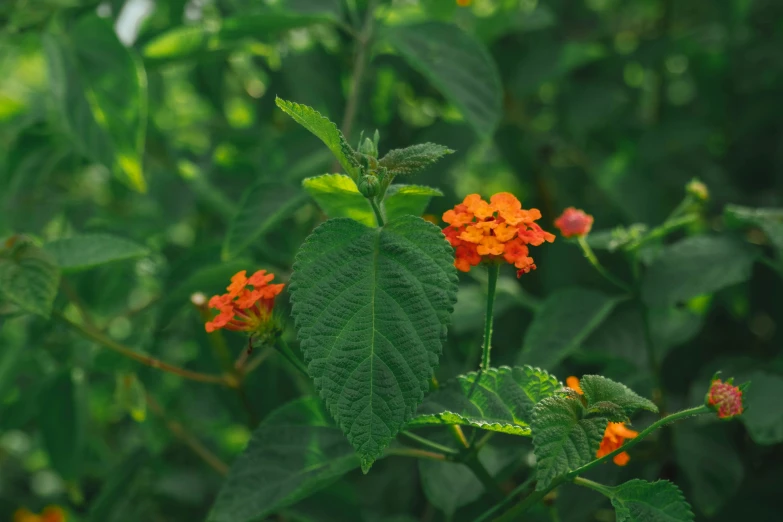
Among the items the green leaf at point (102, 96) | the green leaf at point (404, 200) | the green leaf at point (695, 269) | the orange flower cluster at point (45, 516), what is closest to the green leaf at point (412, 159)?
the green leaf at point (404, 200)

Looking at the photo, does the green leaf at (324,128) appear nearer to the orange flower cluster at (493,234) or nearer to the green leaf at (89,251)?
the orange flower cluster at (493,234)

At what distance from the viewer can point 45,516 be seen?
1527 millimetres

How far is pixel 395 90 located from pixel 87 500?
1065mm

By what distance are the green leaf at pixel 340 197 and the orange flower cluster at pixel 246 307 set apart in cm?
11

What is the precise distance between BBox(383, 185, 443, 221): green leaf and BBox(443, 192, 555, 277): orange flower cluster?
50mm

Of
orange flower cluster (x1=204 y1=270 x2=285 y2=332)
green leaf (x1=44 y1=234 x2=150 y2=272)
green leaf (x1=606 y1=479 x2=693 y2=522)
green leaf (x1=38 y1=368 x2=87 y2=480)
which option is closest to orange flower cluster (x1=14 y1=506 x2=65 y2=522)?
green leaf (x1=38 y1=368 x2=87 y2=480)

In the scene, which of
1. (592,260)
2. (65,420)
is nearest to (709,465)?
(592,260)

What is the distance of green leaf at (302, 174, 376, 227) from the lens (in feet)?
2.77

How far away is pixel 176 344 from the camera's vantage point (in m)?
1.73

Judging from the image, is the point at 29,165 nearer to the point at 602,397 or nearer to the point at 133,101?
the point at 133,101

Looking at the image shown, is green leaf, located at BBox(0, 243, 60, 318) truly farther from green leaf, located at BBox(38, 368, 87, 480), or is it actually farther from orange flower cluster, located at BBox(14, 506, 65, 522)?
orange flower cluster, located at BBox(14, 506, 65, 522)

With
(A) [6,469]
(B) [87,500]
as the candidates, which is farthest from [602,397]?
(A) [6,469]

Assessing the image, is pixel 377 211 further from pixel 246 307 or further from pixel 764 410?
pixel 764 410

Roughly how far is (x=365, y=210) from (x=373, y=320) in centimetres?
20
